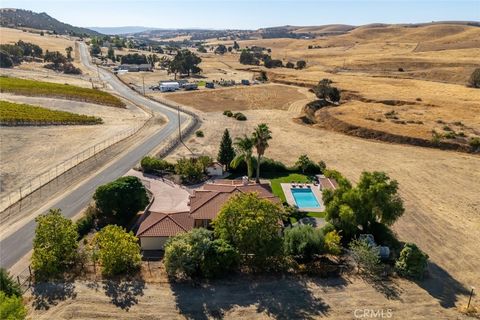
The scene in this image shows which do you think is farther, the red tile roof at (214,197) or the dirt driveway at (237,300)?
the red tile roof at (214,197)

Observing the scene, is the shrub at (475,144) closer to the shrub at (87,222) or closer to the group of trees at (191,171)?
the group of trees at (191,171)

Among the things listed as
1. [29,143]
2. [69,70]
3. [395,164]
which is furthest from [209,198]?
[69,70]

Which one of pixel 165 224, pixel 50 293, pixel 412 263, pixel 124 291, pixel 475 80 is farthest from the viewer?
pixel 475 80

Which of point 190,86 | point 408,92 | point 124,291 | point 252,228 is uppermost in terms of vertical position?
point 408,92

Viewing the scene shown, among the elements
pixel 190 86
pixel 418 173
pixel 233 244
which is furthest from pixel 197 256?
pixel 190 86

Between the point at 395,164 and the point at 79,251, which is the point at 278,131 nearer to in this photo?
the point at 395,164

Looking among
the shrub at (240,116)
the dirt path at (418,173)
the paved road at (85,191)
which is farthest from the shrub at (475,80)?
the paved road at (85,191)

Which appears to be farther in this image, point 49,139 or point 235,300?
point 49,139

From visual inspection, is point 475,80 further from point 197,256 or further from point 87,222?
point 87,222
